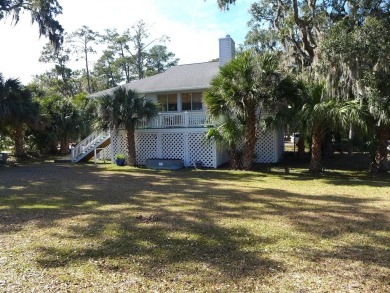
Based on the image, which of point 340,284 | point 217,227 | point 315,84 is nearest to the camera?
point 340,284

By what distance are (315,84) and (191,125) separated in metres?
5.70

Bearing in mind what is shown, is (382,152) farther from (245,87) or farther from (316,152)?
(245,87)

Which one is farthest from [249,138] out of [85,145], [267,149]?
[85,145]

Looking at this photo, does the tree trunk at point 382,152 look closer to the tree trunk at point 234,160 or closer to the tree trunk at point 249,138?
the tree trunk at point 249,138

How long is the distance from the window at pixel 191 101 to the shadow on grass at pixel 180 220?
8.79m

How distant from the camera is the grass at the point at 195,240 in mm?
3379

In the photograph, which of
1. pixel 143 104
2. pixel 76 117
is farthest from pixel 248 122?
pixel 76 117

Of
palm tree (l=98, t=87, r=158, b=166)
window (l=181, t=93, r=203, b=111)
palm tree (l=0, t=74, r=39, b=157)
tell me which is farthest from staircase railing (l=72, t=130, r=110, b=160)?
window (l=181, t=93, r=203, b=111)

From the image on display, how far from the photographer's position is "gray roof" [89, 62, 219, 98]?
56.0ft

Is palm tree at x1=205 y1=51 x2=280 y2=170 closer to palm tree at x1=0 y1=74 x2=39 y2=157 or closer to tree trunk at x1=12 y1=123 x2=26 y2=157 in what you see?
palm tree at x1=0 y1=74 x2=39 y2=157

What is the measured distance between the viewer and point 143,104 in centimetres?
1500

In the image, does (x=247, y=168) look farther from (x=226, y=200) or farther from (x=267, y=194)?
(x=226, y=200)

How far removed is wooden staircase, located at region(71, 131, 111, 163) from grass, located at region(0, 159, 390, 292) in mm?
8536

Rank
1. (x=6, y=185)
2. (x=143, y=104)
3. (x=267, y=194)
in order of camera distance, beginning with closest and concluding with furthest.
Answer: (x=267, y=194)
(x=6, y=185)
(x=143, y=104)
